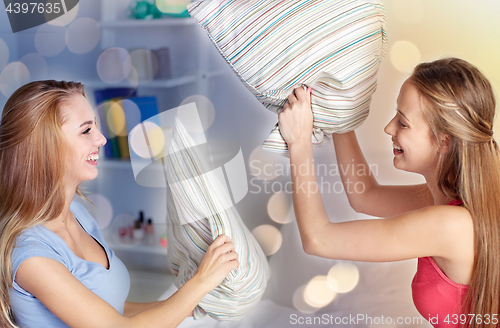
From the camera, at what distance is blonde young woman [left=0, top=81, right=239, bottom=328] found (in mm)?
809

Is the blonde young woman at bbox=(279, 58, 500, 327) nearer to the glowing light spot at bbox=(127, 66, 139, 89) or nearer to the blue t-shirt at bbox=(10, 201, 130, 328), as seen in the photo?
the blue t-shirt at bbox=(10, 201, 130, 328)

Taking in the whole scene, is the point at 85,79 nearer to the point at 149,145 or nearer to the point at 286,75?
the point at 149,145

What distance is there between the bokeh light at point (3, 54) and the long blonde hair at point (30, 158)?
3.00 ft

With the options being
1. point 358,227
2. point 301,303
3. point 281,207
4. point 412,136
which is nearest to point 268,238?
point 281,207

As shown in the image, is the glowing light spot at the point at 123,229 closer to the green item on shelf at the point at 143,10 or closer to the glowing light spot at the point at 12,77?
the glowing light spot at the point at 12,77

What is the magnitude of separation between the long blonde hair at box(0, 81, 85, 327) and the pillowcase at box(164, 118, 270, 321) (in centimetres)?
27

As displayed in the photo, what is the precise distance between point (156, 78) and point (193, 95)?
0.21m

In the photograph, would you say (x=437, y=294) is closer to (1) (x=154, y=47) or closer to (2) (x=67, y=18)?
(1) (x=154, y=47)

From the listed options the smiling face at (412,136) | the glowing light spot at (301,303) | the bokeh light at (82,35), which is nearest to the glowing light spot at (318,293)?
the glowing light spot at (301,303)

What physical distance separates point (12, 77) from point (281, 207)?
4.23 ft

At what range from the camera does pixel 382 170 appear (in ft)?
5.16

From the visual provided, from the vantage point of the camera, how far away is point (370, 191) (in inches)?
50.8

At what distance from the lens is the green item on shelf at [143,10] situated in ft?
5.33

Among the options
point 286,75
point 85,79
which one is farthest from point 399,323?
point 85,79
